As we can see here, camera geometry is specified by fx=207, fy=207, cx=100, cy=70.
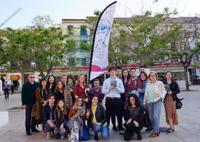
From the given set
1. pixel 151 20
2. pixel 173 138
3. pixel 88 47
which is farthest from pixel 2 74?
pixel 173 138

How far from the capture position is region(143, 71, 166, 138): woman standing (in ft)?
18.6

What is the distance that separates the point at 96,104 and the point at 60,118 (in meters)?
1.08

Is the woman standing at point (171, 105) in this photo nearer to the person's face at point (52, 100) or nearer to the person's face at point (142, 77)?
the person's face at point (142, 77)

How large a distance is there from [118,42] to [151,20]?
146 inches

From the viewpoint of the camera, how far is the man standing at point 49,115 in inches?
230

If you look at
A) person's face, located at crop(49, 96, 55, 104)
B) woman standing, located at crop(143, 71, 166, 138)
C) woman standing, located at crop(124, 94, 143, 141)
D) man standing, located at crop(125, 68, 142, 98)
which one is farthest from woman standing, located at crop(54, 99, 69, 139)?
woman standing, located at crop(143, 71, 166, 138)

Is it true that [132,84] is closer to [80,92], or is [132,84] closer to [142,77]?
[142,77]

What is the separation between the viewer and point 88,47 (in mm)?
20453

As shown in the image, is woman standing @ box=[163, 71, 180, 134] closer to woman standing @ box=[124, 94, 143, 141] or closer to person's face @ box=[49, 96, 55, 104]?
→ woman standing @ box=[124, 94, 143, 141]

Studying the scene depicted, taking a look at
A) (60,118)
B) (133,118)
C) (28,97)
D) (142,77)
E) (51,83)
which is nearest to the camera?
(133,118)

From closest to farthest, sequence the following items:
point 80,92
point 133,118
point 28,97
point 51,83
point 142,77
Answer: point 133,118
point 80,92
point 142,77
point 28,97
point 51,83

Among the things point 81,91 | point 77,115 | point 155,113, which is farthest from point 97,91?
point 155,113

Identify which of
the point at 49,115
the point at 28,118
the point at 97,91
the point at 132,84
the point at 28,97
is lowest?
the point at 28,118

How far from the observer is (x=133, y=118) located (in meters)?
5.57
